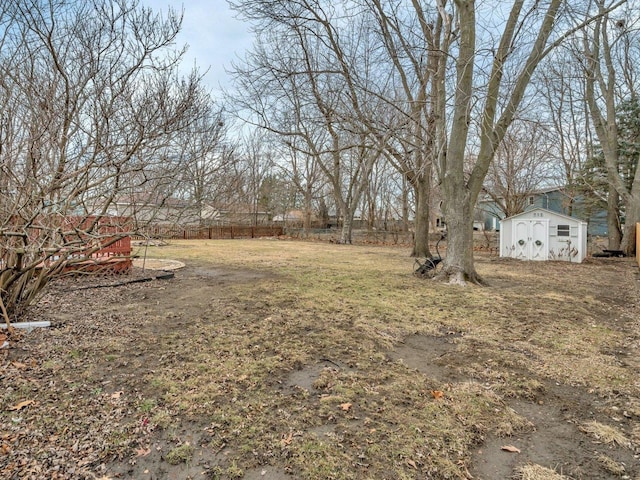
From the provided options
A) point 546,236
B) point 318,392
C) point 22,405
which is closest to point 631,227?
point 546,236

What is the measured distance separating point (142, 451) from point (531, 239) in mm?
13034

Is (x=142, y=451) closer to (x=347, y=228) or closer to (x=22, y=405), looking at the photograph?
(x=22, y=405)

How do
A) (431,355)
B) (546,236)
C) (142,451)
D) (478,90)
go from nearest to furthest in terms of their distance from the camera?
(142,451) < (431,355) < (478,90) < (546,236)

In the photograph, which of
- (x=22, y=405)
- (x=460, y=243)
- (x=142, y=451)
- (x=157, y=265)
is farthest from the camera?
(x=157, y=265)

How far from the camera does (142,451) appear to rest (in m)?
1.92

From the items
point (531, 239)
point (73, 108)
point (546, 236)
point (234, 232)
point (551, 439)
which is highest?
point (73, 108)

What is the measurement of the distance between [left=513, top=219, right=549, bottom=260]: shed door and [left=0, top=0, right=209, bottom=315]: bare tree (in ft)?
38.4

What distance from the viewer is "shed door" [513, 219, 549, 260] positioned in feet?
39.4

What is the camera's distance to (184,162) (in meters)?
4.48

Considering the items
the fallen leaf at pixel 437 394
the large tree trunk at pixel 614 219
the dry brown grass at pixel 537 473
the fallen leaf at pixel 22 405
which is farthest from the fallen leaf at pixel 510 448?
the large tree trunk at pixel 614 219

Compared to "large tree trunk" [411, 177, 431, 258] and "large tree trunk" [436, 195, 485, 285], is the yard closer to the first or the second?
"large tree trunk" [436, 195, 485, 285]

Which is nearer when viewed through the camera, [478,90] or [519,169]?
[478,90]

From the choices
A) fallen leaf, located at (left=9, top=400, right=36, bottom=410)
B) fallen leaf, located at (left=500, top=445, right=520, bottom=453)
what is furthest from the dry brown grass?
fallen leaf, located at (left=9, top=400, right=36, bottom=410)

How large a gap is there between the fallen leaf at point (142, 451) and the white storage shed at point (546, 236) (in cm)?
1299
